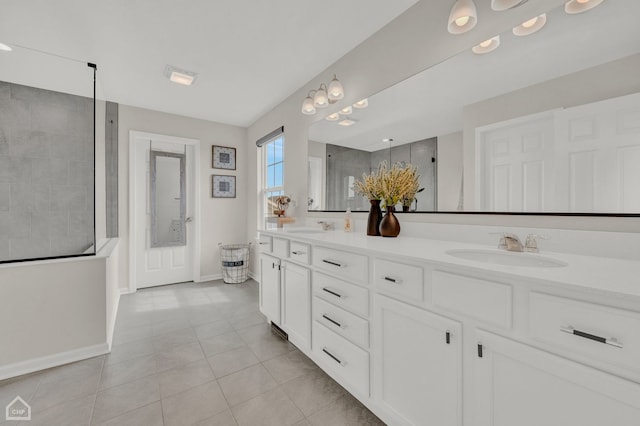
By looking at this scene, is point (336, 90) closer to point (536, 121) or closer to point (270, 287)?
point (536, 121)

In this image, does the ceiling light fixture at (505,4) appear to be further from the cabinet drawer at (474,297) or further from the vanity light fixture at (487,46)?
the cabinet drawer at (474,297)

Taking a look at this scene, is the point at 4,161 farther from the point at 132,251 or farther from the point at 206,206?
the point at 206,206

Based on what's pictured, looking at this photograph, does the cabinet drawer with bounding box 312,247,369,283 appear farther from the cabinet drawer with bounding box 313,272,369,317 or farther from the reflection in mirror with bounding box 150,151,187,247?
the reflection in mirror with bounding box 150,151,187,247

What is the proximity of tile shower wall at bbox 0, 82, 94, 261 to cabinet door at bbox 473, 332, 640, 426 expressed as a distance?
2.76m

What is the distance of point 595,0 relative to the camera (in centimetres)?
111

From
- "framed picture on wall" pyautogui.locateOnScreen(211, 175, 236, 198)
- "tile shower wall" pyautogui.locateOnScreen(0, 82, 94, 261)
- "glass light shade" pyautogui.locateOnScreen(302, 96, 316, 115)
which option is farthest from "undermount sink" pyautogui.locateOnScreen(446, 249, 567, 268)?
"framed picture on wall" pyautogui.locateOnScreen(211, 175, 236, 198)

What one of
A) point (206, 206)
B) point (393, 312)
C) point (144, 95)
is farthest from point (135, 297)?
point (393, 312)

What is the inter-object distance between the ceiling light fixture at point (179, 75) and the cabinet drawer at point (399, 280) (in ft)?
8.87

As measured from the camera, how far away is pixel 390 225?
179cm

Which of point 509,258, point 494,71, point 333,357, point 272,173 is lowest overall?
point 333,357

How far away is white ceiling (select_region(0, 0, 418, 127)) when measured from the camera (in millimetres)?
1843

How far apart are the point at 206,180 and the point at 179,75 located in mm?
1696

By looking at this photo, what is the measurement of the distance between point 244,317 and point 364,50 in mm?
2724

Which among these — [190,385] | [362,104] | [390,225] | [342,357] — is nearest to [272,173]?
[362,104]
